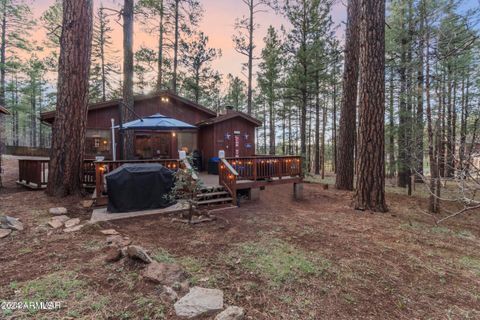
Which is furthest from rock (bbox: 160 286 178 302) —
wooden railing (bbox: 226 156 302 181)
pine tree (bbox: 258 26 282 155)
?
pine tree (bbox: 258 26 282 155)

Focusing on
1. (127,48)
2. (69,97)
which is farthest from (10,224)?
(127,48)

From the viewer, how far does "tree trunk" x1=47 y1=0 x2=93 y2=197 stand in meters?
5.52

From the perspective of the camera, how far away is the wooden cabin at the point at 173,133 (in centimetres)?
966

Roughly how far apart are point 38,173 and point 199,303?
295 inches

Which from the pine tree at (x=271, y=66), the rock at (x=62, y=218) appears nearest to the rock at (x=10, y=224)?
the rock at (x=62, y=218)

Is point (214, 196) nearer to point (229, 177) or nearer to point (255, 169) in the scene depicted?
point (229, 177)

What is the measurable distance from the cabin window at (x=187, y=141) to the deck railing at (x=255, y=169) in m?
5.20

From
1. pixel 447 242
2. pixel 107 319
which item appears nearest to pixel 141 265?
pixel 107 319

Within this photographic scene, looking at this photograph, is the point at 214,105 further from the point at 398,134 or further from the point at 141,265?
the point at 141,265

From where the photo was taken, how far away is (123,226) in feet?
13.7

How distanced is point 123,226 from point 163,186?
1316 millimetres

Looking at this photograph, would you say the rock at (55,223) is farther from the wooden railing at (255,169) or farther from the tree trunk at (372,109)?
the tree trunk at (372,109)

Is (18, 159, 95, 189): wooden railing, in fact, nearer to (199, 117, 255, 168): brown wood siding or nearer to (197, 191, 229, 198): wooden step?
→ (197, 191, 229, 198): wooden step

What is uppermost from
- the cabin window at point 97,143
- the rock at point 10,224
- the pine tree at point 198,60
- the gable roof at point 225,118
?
the pine tree at point 198,60
